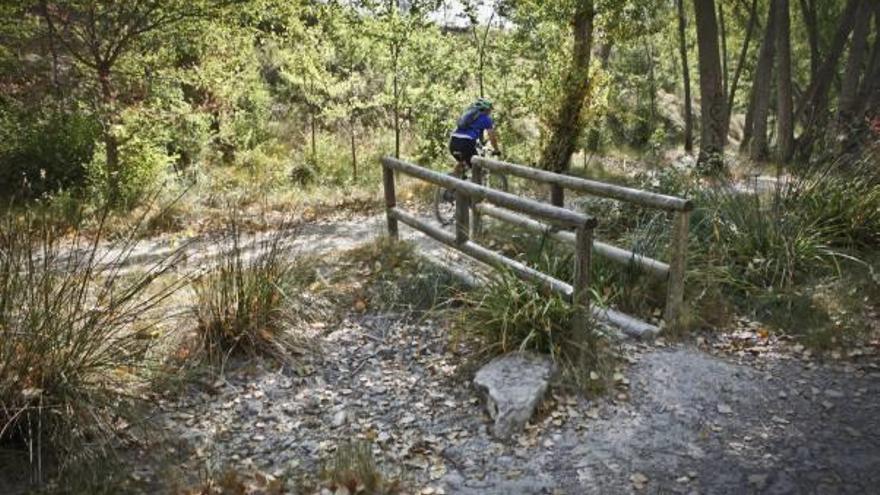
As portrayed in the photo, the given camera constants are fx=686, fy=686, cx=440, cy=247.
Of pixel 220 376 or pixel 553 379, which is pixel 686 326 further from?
pixel 220 376

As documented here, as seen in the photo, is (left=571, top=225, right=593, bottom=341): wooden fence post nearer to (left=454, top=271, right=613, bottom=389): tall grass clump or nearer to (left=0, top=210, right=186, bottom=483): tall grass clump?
(left=454, top=271, right=613, bottom=389): tall grass clump

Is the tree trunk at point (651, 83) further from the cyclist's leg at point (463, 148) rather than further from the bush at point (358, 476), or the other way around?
the bush at point (358, 476)

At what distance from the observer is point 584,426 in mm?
4543

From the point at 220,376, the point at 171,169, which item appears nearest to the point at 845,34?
the point at 171,169

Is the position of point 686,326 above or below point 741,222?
below

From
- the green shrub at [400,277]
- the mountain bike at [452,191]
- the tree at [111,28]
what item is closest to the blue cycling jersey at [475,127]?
the mountain bike at [452,191]

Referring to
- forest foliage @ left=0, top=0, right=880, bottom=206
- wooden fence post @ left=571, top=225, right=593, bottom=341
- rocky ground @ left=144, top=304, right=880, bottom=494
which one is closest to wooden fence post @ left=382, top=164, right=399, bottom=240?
rocky ground @ left=144, top=304, right=880, bottom=494

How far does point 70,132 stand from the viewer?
11.2 meters

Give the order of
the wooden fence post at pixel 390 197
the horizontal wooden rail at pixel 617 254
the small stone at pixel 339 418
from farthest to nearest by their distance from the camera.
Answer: the wooden fence post at pixel 390 197
the horizontal wooden rail at pixel 617 254
the small stone at pixel 339 418

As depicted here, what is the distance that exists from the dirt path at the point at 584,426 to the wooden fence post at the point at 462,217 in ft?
4.13

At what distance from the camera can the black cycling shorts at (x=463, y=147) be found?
29.7 ft

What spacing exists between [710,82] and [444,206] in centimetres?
544

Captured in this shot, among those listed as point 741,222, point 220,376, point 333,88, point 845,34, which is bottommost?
point 220,376

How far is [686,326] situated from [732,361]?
1.64ft
